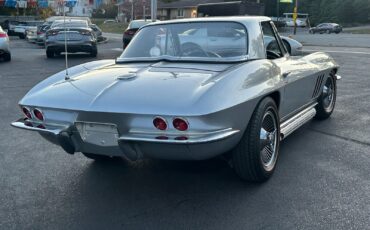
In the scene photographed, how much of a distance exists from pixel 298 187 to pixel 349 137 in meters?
2.00

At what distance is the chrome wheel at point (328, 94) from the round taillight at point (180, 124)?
145 inches

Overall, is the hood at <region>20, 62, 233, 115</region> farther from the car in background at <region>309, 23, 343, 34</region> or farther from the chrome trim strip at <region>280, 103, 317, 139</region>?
the car in background at <region>309, 23, 343, 34</region>

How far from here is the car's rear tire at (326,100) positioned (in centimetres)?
654

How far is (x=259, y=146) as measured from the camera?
157 inches

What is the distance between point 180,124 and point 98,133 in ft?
2.30

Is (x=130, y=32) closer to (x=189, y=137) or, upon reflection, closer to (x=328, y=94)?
(x=328, y=94)

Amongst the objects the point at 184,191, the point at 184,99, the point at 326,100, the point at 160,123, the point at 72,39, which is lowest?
the point at 184,191

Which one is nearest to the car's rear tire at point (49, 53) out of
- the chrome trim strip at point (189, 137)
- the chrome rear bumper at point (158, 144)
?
the chrome rear bumper at point (158, 144)

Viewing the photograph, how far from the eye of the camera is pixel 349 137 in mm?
5816

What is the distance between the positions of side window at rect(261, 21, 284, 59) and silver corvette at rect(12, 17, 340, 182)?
0.04 ft

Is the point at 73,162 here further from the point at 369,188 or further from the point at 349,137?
the point at 349,137

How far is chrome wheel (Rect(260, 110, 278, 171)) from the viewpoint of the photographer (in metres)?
4.21

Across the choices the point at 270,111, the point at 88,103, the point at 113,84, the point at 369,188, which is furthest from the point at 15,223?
the point at 369,188

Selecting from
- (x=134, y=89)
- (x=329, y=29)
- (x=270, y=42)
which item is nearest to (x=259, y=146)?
(x=134, y=89)
